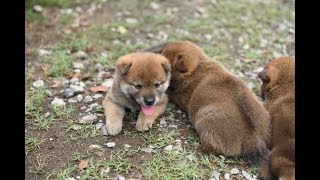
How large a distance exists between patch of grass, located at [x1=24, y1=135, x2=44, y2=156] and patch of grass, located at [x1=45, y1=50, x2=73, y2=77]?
1.52 metres

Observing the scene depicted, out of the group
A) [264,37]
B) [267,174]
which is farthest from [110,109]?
[264,37]

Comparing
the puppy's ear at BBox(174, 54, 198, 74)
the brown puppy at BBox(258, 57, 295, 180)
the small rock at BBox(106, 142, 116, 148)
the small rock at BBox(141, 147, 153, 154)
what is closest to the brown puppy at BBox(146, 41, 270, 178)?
the puppy's ear at BBox(174, 54, 198, 74)

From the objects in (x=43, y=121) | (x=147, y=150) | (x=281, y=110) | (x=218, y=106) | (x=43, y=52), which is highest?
(x=281, y=110)

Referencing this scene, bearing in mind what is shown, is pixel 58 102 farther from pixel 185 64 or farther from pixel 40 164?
pixel 185 64

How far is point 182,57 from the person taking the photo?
18.9 ft

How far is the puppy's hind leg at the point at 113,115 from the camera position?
534cm

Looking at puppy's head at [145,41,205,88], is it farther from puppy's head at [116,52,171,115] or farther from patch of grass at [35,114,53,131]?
patch of grass at [35,114,53,131]

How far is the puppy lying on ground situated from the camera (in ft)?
17.3

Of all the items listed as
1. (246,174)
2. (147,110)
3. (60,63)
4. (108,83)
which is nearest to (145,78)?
(147,110)

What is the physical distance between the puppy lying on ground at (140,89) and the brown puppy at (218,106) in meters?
0.26

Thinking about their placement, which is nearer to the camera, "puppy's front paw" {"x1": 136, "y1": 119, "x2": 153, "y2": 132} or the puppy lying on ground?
the puppy lying on ground

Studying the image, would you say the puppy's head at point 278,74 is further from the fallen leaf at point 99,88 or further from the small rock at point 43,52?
the small rock at point 43,52

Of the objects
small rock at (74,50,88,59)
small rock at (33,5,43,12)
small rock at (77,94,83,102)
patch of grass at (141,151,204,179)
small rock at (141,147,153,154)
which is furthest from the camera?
small rock at (33,5,43,12)

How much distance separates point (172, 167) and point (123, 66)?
1303 mm
